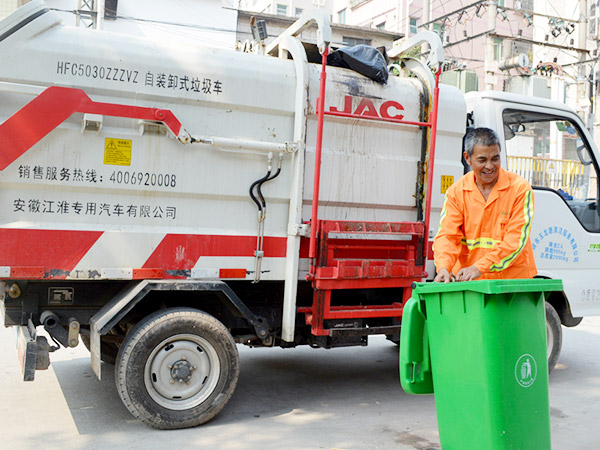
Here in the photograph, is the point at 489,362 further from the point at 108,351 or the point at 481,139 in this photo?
the point at 108,351

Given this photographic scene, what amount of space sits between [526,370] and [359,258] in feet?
6.14

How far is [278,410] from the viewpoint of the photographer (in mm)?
4488

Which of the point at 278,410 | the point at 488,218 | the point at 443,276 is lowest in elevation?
the point at 278,410

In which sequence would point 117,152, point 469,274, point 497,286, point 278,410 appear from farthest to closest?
point 278,410
point 117,152
point 469,274
point 497,286

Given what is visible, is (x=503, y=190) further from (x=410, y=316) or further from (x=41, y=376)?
(x=41, y=376)

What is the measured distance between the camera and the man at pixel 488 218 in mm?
3389

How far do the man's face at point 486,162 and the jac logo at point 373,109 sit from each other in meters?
1.22

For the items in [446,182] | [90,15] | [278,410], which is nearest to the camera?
[278,410]

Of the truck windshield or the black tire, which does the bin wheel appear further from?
the black tire

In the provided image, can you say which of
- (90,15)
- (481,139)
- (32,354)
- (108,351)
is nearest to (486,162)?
(481,139)

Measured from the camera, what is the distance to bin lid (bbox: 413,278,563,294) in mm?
2703

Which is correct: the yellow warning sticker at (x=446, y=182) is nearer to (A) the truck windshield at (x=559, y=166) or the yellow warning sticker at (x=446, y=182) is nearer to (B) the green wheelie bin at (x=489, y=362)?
(A) the truck windshield at (x=559, y=166)

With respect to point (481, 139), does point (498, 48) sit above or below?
above

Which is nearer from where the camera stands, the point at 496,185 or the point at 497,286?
the point at 497,286
